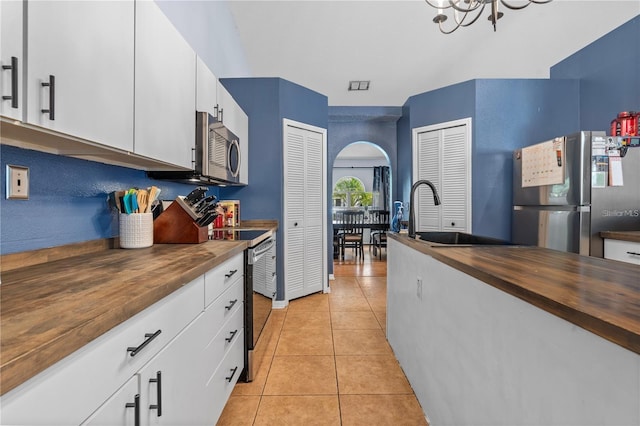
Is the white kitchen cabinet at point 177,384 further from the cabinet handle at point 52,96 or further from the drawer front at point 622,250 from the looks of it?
the drawer front at point 622,250

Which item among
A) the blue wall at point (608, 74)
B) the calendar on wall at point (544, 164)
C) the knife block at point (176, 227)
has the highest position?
the blue wall at point (608, 74)

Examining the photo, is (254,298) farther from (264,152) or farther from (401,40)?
(401,40)

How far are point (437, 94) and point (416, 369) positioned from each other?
11.2ft

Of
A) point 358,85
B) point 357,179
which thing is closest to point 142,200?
point 358,85

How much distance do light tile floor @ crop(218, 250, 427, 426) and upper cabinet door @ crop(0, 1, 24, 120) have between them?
5.34ft

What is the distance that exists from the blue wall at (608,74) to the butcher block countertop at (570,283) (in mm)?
3088

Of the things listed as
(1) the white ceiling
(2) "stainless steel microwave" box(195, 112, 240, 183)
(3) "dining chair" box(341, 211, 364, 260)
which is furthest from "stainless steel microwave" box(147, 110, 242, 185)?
(3) "dining chair" box(341, 211, 364, 260)

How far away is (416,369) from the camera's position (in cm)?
170

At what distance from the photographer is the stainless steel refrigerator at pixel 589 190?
2479mm

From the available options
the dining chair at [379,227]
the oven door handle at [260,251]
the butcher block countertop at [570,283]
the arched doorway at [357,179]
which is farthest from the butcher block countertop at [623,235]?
the arched doorway at [357,179]

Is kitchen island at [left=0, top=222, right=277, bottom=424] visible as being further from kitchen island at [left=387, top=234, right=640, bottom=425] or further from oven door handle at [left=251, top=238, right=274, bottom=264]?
kitchen island at [left=387, top=234, right=640, bottom=425]

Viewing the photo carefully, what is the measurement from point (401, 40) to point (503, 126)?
1.66 metres

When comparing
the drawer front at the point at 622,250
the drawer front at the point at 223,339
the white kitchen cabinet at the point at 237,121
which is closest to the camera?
the drawer front at the point at 223,339

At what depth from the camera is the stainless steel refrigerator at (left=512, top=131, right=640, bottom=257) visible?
2479mm
